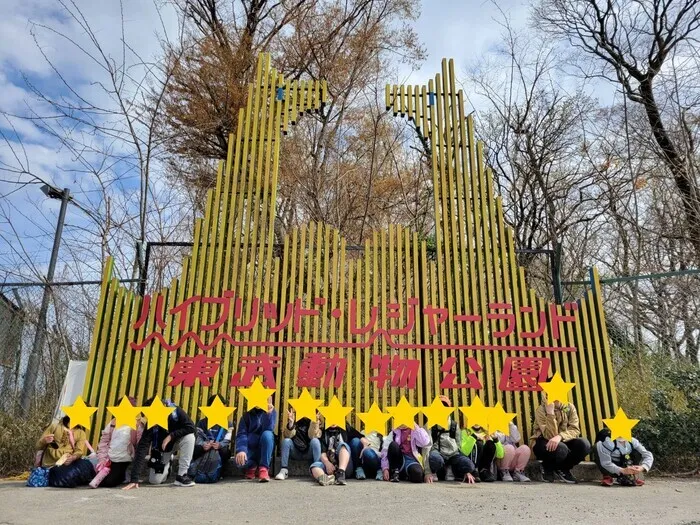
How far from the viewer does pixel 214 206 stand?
283 inches

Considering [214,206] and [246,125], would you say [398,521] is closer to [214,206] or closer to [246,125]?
[214,206]

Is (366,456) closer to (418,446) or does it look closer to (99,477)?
(418,446)

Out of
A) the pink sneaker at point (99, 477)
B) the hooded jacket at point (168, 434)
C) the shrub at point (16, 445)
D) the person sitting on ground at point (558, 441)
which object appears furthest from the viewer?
the shrub at point (16, 445)

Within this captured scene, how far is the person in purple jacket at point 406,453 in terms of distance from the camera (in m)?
5.53

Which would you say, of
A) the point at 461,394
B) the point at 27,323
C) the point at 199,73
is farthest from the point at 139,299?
the point at 199,73

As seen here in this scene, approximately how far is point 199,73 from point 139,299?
756 cm

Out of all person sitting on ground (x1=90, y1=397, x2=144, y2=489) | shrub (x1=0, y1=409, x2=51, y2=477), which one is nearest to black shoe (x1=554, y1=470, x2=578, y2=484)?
person sitting on ground (x1=90, y1=397, x2=144, y2=489)

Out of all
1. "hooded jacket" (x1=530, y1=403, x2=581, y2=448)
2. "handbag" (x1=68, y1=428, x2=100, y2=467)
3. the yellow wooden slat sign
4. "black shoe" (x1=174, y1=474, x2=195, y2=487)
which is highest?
the yellow wooden slat sign

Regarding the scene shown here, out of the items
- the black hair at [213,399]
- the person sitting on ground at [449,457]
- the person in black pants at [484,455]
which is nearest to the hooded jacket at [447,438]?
the person sitting on ground at [449,457]

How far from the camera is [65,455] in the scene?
17.8 feet

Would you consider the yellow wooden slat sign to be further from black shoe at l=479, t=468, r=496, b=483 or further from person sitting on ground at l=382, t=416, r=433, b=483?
black shoe at l=479, t=468, r=496, b=483

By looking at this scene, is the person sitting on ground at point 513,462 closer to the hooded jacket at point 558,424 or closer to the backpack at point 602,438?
the hooded jacket at point 558,424

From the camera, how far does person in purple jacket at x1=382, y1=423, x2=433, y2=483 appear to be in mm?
5527

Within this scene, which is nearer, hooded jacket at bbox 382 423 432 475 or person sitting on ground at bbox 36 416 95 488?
person sitting on ground at bbox 36 416 95 488
